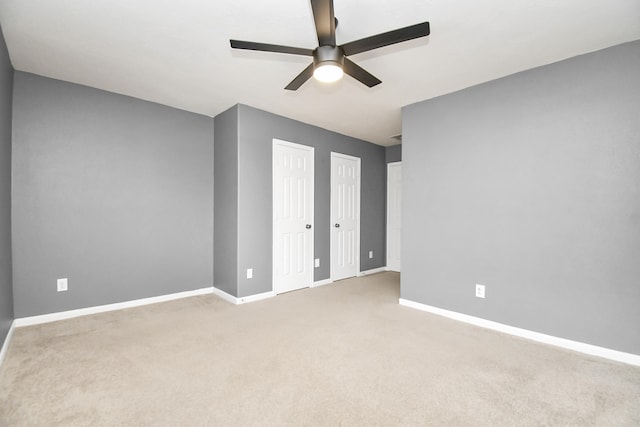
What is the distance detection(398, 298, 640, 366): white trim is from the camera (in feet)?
7.37

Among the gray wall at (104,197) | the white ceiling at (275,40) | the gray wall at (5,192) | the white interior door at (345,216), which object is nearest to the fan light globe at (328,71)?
the white ceiling at (275,40)

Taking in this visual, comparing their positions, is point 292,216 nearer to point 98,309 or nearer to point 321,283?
point 321,283

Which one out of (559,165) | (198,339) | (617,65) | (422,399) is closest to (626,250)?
(559,165)

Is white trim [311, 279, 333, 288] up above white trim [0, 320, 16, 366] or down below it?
below

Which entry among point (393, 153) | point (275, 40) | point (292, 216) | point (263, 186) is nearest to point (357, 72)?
point (275, 40)

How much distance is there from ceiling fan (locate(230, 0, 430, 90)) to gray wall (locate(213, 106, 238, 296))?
1.90 m

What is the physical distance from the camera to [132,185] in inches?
135

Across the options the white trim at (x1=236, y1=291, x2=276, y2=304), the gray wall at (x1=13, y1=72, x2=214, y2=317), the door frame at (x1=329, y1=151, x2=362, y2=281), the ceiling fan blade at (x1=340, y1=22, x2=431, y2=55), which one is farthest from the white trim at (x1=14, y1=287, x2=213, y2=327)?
the ceiling fan blade at (x1=340, y1=22, x2=431, y2=55)

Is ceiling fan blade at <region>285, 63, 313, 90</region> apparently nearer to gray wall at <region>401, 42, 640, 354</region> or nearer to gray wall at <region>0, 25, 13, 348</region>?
gray wall at <region>401, 42, 640, 354</region>

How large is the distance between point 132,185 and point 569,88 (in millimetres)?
4448

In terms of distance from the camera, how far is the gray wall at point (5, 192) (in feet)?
7.53

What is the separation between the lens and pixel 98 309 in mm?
3197

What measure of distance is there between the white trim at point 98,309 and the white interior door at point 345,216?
2019mm

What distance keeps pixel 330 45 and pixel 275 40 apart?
0.65 meters
